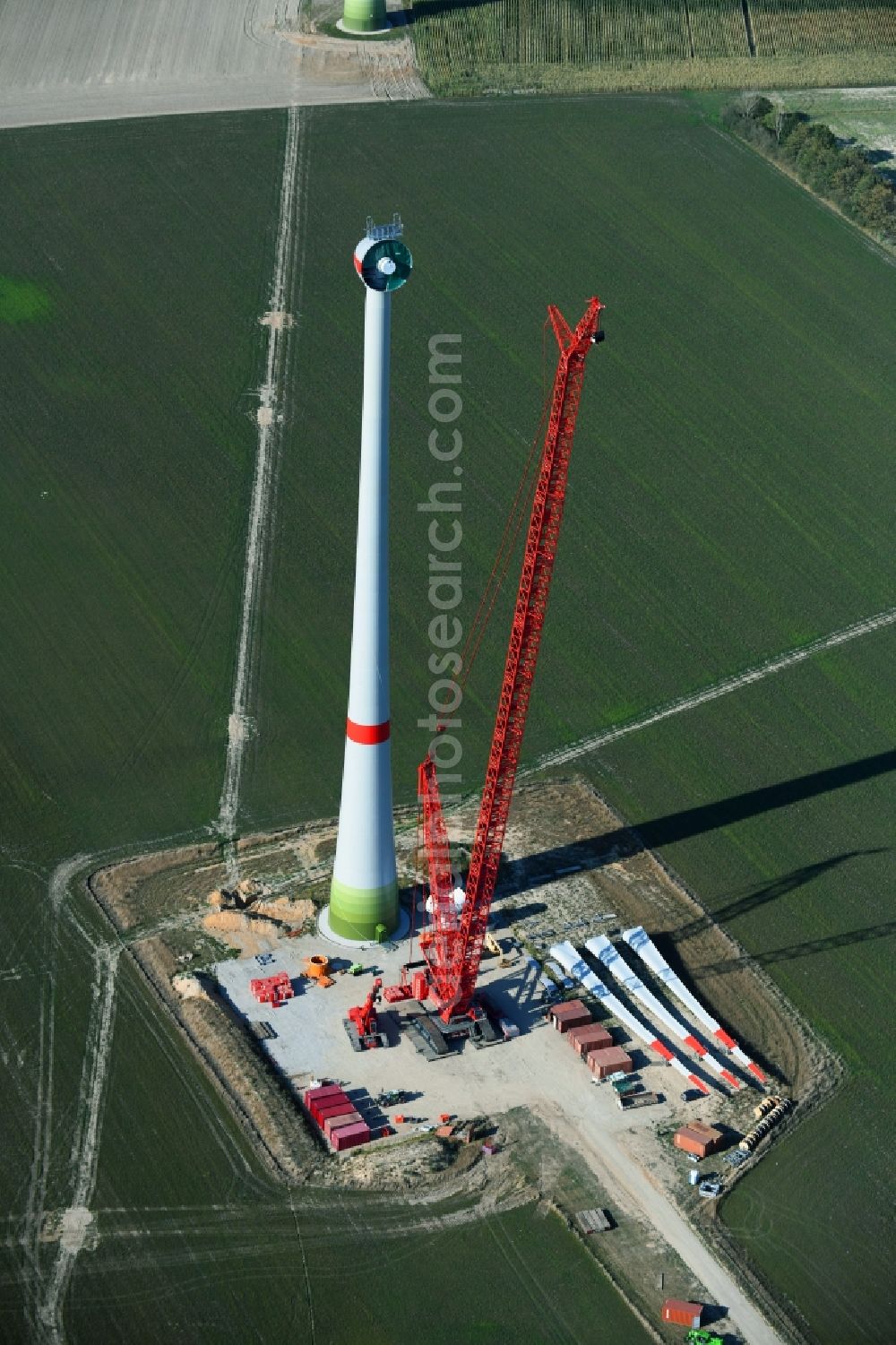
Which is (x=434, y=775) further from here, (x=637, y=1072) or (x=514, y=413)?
(x=514, y=413)

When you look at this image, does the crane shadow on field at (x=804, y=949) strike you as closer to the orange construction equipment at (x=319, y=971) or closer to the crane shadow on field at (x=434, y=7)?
the orange construction equipment at (x=319, y=971)

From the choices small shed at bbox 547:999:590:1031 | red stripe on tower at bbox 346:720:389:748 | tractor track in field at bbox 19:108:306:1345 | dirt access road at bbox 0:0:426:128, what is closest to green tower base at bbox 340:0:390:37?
dirt access road at bbox 0:0:426:128

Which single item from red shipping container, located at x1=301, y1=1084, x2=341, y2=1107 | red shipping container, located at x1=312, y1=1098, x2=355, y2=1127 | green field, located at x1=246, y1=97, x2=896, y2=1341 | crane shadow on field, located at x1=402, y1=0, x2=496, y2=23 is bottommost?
red shipping container, located at x1=312, y1=1098, x2=355, y2=1127

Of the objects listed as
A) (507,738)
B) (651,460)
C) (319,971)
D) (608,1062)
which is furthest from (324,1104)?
(651,460)

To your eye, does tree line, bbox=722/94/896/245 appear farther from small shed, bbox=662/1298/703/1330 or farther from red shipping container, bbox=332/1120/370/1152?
small shed, bbox=662/1298/703/1330

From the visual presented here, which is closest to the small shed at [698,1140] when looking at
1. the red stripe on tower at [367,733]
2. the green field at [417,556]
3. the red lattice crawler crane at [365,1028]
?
the green field at [417,556]

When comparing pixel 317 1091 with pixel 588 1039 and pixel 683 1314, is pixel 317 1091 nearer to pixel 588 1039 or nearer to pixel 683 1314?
pixel 588 1039
